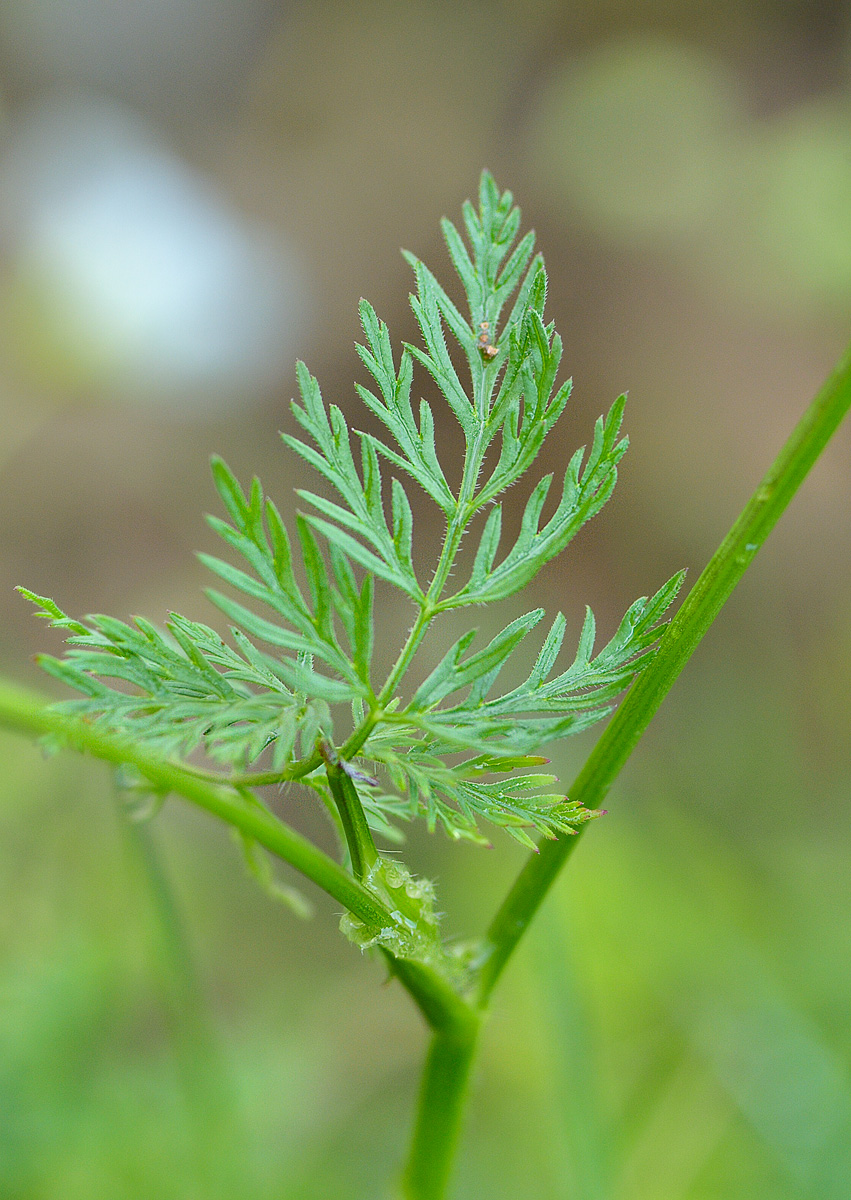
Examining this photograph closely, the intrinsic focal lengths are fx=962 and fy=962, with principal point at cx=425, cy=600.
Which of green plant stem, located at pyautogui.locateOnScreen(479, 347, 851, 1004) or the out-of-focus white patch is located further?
the out-of-focus white patch

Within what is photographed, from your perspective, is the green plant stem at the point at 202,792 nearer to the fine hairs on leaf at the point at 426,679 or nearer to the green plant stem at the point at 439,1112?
the fine hairs on leaf at the point at 426,679

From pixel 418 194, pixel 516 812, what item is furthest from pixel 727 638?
pixel 418 194

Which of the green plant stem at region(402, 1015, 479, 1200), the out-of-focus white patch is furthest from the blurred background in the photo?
the green plant stem at region(402, 1015, 479, 1200)

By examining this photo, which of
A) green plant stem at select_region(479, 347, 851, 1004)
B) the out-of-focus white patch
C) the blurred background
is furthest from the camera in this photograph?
the out-of-focus white patch

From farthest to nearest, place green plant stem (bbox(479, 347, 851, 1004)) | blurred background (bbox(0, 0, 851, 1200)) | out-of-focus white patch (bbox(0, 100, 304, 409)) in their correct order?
1. out-of-focus white patch (bbox(0, 100, 304, 409))
2. blurred background (bbox(0, 0, 851, 1200))
3. green plant stem (bbox(479, 347, 851, 1004))

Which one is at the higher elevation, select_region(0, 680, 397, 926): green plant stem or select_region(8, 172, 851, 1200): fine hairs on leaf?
select_region(8, 172, 851, 1200): fine hairs on leaf

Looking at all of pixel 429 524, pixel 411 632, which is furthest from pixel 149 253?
pixel 411 632

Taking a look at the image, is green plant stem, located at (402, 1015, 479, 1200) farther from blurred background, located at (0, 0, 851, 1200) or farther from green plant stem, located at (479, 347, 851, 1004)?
blurred background, located at (0, 0, 851, 1200)

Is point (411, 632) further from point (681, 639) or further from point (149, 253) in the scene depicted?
point (149, 253)
